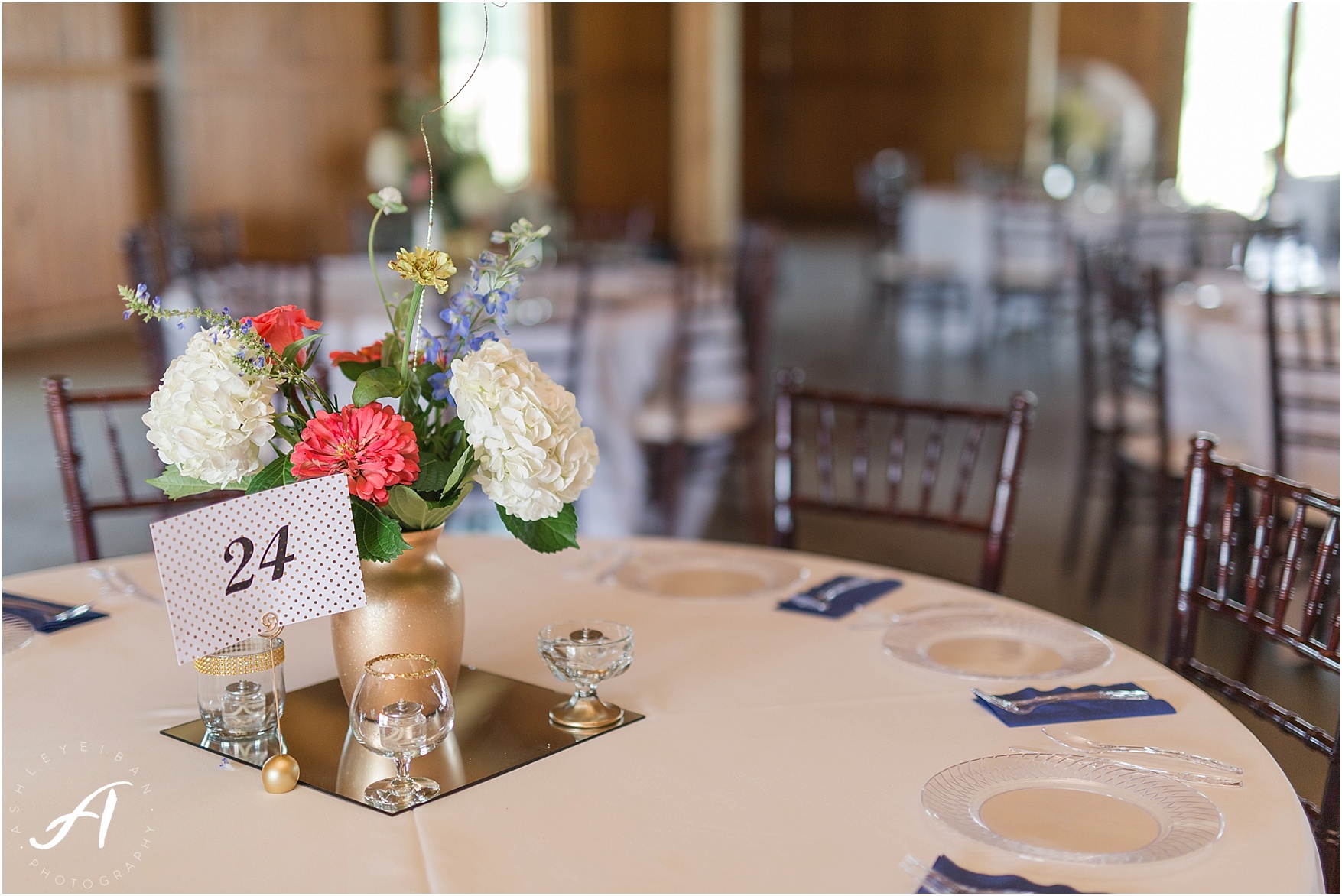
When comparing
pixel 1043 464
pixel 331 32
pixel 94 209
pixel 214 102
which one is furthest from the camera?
pixel 331 32

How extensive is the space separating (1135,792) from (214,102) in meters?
7.94

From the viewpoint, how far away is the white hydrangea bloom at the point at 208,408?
116 cm

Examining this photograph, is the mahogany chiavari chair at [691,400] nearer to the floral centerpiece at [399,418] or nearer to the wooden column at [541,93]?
the floral centerpiece at [399,418]

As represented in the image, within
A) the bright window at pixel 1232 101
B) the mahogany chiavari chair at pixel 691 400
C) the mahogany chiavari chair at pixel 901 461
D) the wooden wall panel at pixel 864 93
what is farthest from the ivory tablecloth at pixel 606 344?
the wooden wall panel at pixel 864 93

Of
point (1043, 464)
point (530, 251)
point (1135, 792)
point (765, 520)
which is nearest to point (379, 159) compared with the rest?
point (765, 520)

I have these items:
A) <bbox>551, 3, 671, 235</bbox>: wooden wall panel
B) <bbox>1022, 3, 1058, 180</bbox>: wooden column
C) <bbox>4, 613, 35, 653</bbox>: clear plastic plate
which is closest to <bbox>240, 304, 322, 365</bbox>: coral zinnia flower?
<bbox>4, 613, 35, 653</bbox>: clear plastic plate

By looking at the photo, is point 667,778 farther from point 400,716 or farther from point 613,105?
point 613,105

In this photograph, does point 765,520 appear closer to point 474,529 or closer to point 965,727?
point 474,529

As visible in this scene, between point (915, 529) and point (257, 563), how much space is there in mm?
3369

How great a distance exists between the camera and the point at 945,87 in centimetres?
1359

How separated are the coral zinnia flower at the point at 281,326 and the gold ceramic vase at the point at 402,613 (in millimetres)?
219

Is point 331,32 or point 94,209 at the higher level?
point 331,32

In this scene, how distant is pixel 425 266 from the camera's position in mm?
1217

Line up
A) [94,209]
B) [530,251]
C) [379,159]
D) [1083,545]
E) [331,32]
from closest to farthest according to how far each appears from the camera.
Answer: [530,251]
[1083,545]
[379,159]
[94,209]
[331,32]
